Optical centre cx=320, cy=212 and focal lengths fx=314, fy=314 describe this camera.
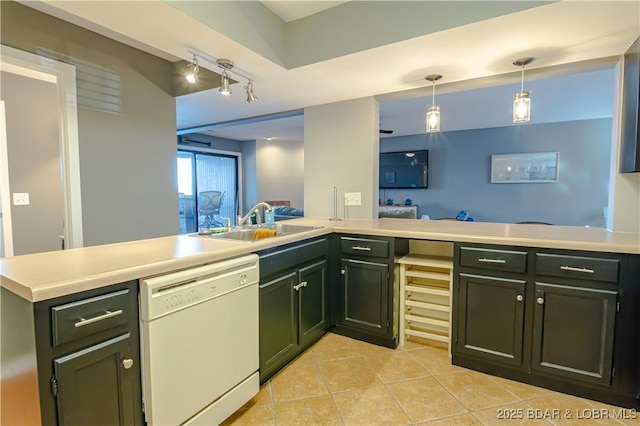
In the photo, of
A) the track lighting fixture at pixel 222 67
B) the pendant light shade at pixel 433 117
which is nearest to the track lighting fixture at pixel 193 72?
the track lighting fixture at pixel 222 67

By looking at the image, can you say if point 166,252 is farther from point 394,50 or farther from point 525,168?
point 525,168

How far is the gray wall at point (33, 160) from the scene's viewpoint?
3088mm

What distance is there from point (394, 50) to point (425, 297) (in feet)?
5.90

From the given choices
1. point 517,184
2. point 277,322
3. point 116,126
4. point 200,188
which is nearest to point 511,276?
point 277,322

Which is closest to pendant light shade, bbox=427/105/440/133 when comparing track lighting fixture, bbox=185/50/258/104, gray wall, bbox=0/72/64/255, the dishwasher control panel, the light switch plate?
track lighting fixture, bbox=185/50/258/104

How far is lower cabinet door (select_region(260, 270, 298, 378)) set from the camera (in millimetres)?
1848

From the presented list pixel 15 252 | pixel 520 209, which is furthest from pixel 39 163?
pixel 520 209

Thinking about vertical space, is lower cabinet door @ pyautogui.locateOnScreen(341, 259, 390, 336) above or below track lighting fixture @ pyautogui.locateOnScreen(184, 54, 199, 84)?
below

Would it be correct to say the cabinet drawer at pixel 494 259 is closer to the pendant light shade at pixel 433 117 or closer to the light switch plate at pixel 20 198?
the pendant light shade at pixel 433 117

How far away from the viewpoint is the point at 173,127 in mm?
2904

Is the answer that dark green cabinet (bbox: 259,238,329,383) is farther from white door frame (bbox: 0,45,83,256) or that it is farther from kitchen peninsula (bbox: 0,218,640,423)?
white door frame (bbox: 0,45,83,256)

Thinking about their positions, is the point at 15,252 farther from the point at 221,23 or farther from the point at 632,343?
the point at 632,343

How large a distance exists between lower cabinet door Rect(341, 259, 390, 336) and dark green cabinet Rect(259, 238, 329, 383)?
173 millimetres

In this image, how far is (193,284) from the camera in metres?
1.40
